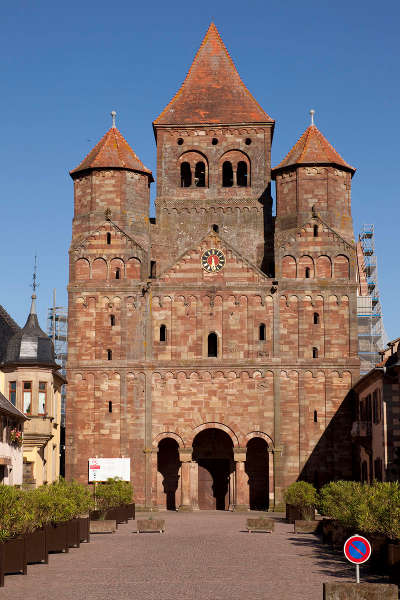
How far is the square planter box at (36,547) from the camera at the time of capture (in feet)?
89.2

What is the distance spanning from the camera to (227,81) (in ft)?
233

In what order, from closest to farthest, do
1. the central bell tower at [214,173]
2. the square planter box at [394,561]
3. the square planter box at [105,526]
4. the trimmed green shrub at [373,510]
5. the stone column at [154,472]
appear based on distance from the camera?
the square planter box at [394,561] < the trimmed green shrub at [373,510] < the square planter box at [105,526] < the stone column at [154,472] < the central bell tower at [214,173]

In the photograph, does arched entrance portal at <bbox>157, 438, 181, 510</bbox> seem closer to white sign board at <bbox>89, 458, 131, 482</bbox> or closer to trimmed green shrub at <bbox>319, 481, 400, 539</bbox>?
white sign board at <bbox>89, 458, 131, 482</bbox>

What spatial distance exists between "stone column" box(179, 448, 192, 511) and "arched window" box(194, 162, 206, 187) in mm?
19500

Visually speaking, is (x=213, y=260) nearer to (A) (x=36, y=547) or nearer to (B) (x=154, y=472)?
(B) (x=154, y=472)

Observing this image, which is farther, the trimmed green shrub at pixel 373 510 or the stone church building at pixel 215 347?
the stone church building at pixel 215 347

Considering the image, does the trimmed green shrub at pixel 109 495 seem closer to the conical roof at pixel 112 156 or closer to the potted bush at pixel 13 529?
the potted bush at pixel 13 529

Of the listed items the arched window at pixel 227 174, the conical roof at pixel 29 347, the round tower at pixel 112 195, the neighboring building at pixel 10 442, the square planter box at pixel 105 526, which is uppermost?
the arched window at pixel 227 174

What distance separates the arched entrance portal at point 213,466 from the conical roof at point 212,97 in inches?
873

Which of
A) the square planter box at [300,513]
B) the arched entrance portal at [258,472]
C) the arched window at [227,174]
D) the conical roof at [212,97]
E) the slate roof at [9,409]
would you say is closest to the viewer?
the slate roof at [9,409]

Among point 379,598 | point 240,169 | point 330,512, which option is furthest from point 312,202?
point 379,598

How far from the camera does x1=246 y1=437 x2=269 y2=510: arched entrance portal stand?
197 feet

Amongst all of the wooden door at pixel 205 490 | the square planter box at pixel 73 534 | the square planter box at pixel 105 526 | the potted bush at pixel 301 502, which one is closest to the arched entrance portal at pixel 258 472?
the wooden door at pixel 205 490

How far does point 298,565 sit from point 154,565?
417cm
